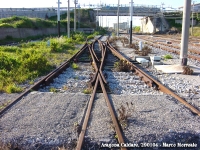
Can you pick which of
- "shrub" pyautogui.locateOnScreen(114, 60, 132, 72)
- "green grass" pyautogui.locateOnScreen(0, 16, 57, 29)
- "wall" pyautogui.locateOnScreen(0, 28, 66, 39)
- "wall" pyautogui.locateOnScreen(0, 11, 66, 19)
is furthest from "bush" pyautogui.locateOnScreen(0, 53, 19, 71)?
"wall" pyautogui.locateOnScreen(0, 11, 66, 19)

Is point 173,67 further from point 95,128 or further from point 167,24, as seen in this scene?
point 167,24

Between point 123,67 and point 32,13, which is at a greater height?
point 32,13

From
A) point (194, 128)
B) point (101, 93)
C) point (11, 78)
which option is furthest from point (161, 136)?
point (11, 78)

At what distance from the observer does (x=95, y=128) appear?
15.9 feet

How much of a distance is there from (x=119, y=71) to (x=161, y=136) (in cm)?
686

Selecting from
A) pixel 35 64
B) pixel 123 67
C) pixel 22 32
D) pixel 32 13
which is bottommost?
pixel 123 67

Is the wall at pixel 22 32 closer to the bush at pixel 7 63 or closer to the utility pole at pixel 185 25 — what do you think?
the bush at pixel 7 63

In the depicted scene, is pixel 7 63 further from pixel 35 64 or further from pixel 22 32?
pixel 22 32

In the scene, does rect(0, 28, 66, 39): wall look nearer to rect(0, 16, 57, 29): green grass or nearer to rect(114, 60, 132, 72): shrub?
rect(0, 16, 57, 29): green grass

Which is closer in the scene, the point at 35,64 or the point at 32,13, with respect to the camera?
the point at 35,64

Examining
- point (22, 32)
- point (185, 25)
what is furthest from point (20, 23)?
point (185, 25)

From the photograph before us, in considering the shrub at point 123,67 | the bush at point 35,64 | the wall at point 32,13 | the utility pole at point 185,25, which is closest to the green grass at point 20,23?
the wall at point 32,13

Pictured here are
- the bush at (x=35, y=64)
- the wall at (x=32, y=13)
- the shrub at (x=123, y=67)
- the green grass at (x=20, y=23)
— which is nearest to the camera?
the bush at (x=35, y=64)

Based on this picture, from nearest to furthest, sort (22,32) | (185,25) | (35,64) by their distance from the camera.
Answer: (35,64)
(185,25)
(22,32)
